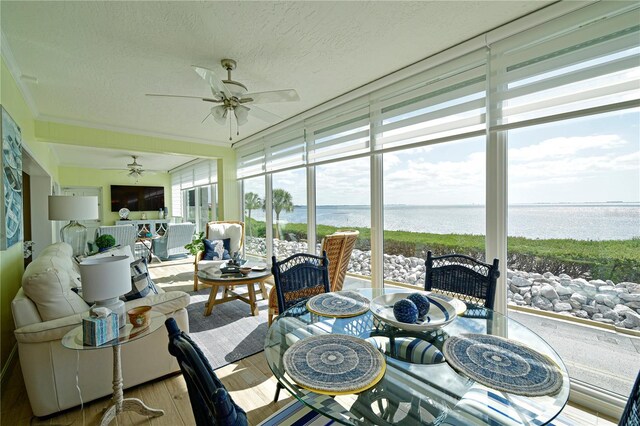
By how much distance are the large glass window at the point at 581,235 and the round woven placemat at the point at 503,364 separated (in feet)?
4.15

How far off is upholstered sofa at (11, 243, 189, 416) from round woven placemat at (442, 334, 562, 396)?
205 cm

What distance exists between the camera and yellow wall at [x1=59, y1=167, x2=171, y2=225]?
28.2 ft

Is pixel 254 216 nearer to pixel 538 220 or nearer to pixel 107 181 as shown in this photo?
pixel 538 220

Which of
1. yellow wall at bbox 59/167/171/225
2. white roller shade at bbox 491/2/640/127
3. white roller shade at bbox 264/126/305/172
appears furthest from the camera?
yellow wall at bbox 59/167/171/225

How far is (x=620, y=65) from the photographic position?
1676 mm

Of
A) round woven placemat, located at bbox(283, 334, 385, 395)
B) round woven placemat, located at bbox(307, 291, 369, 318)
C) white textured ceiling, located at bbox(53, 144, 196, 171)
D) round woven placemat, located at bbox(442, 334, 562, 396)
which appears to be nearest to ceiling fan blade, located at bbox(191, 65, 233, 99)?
round woven placemat, located at bbox(307, 291, 369, 318)

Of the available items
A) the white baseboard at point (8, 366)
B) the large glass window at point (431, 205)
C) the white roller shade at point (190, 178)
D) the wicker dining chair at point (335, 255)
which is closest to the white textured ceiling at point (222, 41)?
the large glass window at point (431, 205)

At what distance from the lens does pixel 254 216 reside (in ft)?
18.4

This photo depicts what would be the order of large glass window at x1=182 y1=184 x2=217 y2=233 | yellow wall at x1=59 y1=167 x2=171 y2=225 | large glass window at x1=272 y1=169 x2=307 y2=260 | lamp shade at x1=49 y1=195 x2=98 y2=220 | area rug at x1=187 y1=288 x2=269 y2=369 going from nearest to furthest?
area rug at x1=187 y1=288 x2=269 y2=369
lamp shade at x1=49 y1=195 x2=98 y2=220
large glass window at x1=272 y1=169 x2=307 y2=260
large glass window at x1=182 y1=184 x2=217 y2=233
yellow wall at x1=59 y1=167 x2=171 y2=225

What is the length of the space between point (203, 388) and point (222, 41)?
240 cm

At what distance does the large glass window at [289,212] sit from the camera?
4344 millimetres

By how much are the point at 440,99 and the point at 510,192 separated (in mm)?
1028

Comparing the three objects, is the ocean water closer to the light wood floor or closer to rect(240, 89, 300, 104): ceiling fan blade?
the light wood floor

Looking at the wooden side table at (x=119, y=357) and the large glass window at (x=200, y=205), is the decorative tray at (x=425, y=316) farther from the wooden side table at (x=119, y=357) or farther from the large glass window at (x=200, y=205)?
the large glass window at (x=200, y=205)
